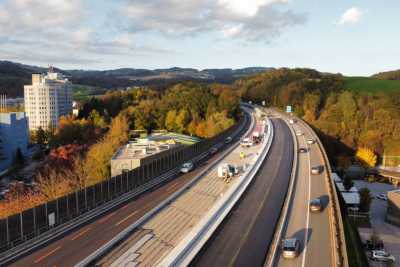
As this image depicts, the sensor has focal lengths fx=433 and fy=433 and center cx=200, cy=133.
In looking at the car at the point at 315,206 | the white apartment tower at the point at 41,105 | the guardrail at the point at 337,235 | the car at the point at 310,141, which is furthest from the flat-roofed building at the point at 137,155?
the white apartment tower at the point at 41,105

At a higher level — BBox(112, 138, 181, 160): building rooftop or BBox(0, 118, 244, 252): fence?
BBox(0, 118, 244, 252): fence

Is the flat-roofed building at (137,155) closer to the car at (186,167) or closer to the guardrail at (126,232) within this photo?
the car at (186,167)

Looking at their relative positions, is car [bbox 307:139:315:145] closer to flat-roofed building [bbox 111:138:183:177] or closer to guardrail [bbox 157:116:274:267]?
flat-roofed building [bbox 111:138:183:177]

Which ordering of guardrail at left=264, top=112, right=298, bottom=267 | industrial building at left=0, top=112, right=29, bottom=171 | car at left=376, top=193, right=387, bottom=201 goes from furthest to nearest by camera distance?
industrial building at left=0, top=112, right=29, bottom=171 → car at left=376, top=193, right=387, bottom=201 → guardrail at left=264, top=112, right=298, bottom=267

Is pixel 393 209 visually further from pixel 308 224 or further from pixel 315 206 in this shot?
pixel 308 224

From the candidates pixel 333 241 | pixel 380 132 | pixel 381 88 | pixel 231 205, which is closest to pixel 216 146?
pixel 231 205

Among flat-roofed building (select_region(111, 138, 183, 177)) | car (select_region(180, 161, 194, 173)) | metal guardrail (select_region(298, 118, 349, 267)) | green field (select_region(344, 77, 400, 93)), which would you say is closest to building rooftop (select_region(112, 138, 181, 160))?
flat-roofed building (select_region(111, 138, 183, 177))
